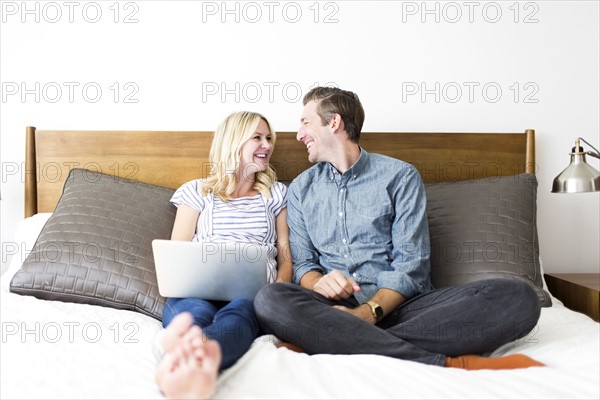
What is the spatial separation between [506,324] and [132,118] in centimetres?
158

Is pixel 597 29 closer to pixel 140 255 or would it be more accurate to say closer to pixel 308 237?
pixel 308 237

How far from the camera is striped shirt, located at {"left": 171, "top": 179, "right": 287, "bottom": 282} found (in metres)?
1.78

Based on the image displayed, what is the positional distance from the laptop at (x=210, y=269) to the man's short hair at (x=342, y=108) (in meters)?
0.58

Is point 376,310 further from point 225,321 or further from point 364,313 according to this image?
point 225,321

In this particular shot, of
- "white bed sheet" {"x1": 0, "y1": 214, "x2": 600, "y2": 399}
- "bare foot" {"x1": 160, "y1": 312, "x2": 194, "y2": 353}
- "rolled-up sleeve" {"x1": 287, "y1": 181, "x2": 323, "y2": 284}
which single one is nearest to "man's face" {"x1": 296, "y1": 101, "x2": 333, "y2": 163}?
"rolled-up sleeve" {"x1": 287, "y1": 181, "x2": 323, "y2": 284}

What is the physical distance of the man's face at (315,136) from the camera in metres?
1.79

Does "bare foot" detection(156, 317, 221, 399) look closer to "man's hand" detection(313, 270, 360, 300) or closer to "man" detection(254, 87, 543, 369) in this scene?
"man" detection(254, 87, 543, 369)

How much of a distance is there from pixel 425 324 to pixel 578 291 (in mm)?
863

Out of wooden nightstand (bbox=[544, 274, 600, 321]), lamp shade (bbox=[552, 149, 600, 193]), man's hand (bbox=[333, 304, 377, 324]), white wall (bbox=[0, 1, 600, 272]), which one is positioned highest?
white wall (bbox=[0, 1, 600, 272])

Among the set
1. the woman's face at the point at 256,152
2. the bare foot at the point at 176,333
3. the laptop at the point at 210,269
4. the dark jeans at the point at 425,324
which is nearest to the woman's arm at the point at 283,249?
the woman's face at the point at 256,152

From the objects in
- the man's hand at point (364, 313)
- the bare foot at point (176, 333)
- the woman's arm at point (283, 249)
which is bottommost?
the man's hand at point (364, 313)

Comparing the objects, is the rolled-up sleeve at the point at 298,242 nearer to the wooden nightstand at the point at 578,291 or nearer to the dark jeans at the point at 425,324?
the dark jeans at the point at 425,324

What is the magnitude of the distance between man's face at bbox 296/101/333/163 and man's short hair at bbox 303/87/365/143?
18 millimetres

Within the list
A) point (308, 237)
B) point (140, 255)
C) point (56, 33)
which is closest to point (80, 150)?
point (56, 33)
